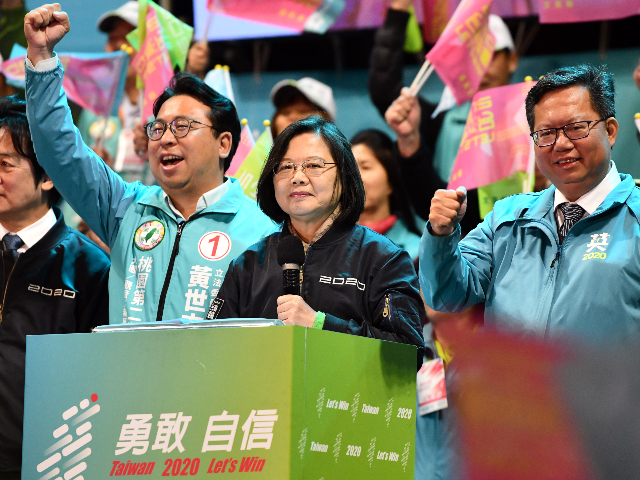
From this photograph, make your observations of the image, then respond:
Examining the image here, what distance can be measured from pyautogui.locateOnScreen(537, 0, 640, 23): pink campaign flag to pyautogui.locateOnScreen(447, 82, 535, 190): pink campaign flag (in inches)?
33.2

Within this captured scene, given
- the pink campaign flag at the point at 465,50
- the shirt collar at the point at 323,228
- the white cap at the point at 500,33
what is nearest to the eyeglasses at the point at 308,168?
the shirt collar at the point at 323,228

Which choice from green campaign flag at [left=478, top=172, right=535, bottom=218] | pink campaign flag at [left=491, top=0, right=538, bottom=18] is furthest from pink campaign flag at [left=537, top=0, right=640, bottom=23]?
green campaign flag at [left=478, top=172, right=535, bottom=218]

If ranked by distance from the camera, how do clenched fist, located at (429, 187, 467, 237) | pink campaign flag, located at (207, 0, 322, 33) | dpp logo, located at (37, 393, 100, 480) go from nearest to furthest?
1. dpp logo, located at (37, 393, 100, 480)
2. clenched fist, located at (429, 187, 467, 237)
3. pink campaign flag, located at (207, 0, 322, 33)

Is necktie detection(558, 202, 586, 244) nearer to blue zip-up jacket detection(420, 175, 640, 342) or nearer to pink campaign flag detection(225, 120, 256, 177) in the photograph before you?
blue zip-up jacket detection(420, 175, 640, 342)

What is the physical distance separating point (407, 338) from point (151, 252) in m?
1.07

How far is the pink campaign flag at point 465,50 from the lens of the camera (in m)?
3.83

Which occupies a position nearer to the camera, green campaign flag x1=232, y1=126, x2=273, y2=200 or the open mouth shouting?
the open mouth shouting

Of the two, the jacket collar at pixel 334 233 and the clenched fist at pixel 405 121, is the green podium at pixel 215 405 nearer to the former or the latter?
the jacket collar at pixel 334 233

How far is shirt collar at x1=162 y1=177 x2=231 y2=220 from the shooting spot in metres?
2.72

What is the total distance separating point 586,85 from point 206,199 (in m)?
1.35

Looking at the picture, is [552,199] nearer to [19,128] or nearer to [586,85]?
[586,85]

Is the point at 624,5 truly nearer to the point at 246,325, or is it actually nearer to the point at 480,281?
the point at 480,281

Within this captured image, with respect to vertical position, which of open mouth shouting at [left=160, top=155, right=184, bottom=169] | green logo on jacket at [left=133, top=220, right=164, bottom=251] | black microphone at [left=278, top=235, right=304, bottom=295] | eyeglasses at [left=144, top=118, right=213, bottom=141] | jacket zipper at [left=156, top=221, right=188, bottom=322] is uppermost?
eyeglasses at [left=144, top=118, right=213, bottom=141]

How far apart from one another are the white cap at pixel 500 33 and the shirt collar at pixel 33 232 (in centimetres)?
264
